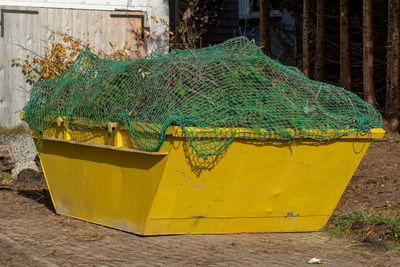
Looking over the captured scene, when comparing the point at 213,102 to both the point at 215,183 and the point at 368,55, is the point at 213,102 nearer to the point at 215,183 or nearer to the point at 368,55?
the point at 215,183

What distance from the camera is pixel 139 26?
1123 cm

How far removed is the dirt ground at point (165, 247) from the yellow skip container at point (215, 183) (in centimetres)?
14

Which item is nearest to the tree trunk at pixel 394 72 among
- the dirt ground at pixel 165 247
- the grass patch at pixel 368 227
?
the dirt ground at pixel 165 247

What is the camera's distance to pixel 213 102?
5.44 m

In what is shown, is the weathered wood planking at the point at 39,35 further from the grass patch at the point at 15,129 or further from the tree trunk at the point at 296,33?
the tree trunk at the point at 296,33

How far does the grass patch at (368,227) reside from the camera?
5605 millimetres

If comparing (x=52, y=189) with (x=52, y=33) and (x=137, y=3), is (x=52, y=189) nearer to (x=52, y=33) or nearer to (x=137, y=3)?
(x=52, y=33)

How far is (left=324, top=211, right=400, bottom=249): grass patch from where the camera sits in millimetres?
5605

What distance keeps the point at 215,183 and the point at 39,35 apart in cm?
617

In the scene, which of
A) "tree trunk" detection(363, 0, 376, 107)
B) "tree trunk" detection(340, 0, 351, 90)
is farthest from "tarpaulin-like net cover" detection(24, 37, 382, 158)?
"tree trunk" detection(340, 0, 351, 90)

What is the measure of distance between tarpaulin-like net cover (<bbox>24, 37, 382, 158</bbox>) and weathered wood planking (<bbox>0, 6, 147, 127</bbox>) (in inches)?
160

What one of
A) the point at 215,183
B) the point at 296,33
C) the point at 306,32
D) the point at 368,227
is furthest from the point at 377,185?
the point at 296,33

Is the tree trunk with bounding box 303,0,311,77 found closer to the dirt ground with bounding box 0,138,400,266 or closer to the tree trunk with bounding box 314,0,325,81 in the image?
the tree trunk with bounding box 314,0,325,81

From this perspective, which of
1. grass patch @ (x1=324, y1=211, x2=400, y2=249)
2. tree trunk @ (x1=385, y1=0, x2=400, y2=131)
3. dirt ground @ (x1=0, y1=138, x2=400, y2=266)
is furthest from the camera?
tree trunk @ (x1=385, y1=0, x2=400, y2=131)
